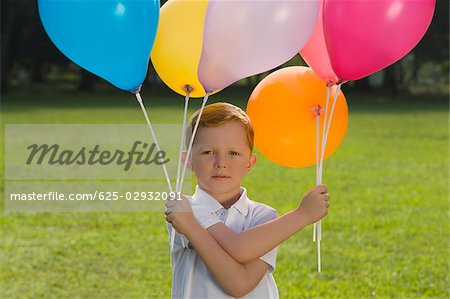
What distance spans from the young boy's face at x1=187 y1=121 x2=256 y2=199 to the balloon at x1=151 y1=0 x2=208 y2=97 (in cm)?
18

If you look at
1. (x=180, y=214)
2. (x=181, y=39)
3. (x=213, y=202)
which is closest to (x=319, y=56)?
(x=181, y=39)

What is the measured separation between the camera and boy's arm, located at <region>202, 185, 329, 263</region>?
237 centimetres

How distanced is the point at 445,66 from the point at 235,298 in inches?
1435

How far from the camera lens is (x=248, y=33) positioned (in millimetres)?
2471

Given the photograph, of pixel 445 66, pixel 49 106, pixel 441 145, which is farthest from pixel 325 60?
pixel 445 66

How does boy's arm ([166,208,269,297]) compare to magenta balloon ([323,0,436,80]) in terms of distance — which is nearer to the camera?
boy's arm ([166,208,269,297])

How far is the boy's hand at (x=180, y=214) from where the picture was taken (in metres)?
2.36

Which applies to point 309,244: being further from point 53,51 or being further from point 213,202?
point 53,51

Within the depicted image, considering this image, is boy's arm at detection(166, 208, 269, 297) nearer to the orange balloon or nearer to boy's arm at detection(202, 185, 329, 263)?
boy's arm at detection(202, 185, 329, 263)

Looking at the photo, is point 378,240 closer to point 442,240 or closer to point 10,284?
point 442,240

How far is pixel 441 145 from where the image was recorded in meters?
11.9

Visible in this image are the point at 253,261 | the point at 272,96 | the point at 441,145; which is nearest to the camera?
the point at 253,261

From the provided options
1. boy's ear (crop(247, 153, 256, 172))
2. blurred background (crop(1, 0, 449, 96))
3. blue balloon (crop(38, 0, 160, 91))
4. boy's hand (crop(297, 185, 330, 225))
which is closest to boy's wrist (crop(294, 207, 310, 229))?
boy's hand (crop(297, 185, 330, 225))

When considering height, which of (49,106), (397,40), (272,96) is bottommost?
(49,106)
